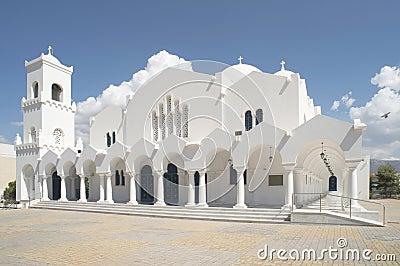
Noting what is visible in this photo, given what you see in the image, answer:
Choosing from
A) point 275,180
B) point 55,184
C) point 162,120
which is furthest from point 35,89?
point 275,180

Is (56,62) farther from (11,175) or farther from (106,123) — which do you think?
(11,175)

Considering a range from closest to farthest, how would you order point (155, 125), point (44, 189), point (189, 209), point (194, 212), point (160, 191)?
point (194, 212) < point (189, 209) < point (160, 191) < point (155, 125) < point (44, 189)

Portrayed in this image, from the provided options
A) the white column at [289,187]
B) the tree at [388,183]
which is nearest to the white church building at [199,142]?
the white column at [289,187]

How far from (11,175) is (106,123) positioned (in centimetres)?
2764

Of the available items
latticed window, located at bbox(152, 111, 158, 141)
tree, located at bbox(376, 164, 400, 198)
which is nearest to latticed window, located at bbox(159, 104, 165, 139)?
latticed window, located at bbox(152, 111, 158, 141)

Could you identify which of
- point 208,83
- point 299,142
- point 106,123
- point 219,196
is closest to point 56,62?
point 106,123

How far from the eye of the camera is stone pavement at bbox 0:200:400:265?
933 cm

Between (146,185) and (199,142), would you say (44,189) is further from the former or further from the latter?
(199,142)

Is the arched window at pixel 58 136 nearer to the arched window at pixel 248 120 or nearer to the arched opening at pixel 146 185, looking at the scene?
the arched opening at pixel 146 185

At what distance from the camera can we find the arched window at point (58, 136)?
32406 millimetres

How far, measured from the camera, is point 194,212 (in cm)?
1947

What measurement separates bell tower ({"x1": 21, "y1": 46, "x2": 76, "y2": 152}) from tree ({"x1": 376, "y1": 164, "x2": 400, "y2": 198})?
141 ft

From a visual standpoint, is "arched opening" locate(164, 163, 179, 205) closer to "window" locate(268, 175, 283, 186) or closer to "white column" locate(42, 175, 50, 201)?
"window" locate(268, 175, 283, 186)

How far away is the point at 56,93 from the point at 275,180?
955 inches
